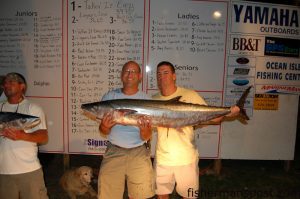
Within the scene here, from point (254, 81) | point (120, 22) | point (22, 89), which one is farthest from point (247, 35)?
point (22, 89)

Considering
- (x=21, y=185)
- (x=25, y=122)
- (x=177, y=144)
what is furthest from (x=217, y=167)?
(x=25, y=122)

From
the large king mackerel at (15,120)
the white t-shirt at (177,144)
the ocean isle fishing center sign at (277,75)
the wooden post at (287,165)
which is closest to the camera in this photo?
the large king mackerel at (15,120)

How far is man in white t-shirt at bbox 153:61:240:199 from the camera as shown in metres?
3.46

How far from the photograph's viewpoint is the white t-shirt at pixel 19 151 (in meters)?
Result: 2.97

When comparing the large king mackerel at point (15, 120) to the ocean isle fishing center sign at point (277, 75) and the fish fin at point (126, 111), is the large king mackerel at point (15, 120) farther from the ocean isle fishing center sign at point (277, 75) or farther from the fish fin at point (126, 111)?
the ocean isle fishing center sign at point (277, 75)

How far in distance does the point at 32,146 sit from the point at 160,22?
317 centimetres

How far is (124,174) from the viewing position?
10.9ft

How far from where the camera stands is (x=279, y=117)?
552 centimetres

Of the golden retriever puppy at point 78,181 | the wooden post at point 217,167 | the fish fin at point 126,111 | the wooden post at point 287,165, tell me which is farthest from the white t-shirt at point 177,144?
the wooden post at point 287,165

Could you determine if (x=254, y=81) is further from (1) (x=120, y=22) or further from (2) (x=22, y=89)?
(2) (x=22, y=89)

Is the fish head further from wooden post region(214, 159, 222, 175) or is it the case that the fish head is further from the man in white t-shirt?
wooden post region(214, 159, 222, 175)

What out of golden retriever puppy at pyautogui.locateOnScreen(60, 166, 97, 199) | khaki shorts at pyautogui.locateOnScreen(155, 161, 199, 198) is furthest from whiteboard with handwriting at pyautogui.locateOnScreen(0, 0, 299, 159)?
khaki shorts at pyautogui.locateOnScreen(155, 161, 199, 198)

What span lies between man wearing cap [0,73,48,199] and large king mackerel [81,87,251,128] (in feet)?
2.10

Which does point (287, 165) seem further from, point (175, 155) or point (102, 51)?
point (102, 51)
